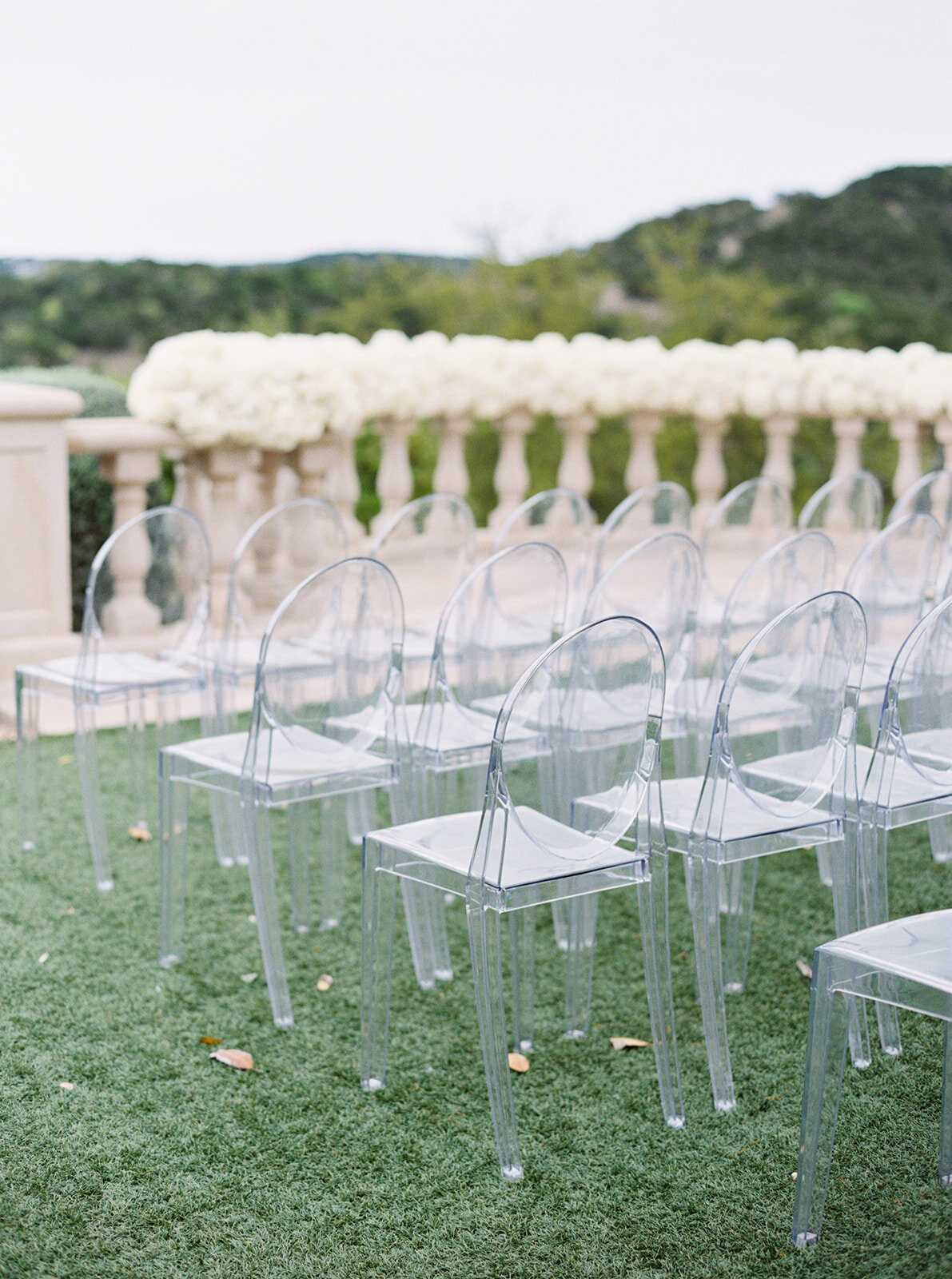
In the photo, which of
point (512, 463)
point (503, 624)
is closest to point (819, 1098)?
point (503, 624)

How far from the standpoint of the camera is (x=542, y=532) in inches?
181

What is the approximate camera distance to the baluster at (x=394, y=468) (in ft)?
20.4

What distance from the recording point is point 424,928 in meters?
3.19

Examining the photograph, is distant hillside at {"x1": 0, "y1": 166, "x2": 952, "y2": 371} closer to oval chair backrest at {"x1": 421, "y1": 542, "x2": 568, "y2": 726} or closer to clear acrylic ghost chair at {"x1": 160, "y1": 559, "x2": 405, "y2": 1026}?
oval chair backrest at {"x1": 421, "y1": 542, "x2": 568, "y2": 726}

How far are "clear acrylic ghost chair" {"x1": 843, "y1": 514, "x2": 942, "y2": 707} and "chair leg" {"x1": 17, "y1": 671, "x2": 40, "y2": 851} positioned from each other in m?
2.22

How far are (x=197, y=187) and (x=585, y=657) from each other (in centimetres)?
1232

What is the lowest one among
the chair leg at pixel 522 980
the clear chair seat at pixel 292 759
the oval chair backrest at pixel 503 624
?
the chair leg at pixel 522 980

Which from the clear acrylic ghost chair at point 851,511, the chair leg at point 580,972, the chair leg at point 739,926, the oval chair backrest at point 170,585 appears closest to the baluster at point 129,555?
the oval chair backrest at point 170,585

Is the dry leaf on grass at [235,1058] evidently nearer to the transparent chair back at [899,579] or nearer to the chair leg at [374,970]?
the chair leg at [374,970]

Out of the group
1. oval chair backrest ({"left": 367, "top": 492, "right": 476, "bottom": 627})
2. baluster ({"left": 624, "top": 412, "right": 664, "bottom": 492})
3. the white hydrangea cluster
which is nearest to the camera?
oval chair backrest ({"left": 367, "top": 492, "right": 476, "bottom": 627})

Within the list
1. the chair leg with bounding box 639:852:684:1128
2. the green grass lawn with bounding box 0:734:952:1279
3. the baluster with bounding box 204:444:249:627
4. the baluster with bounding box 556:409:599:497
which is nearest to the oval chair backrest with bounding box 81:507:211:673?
the green grass lawn with bounding box 0:734:952:1279

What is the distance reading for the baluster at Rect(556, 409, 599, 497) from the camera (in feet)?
22.2

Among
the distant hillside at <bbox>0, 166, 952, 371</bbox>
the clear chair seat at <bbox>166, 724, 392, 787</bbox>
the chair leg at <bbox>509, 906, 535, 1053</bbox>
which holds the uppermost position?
the distant hillside at <bbox>0, 166, 952, 371</bbox>

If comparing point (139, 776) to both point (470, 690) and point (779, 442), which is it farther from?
point (779, 442)
